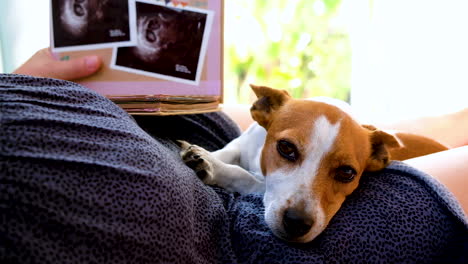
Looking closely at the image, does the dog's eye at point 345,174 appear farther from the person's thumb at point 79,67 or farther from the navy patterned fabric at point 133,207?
the person's thumb at point 79,67

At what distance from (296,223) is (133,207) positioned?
40cm

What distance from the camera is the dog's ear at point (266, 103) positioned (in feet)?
4.27

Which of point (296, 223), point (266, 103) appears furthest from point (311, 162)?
point (266, 103)

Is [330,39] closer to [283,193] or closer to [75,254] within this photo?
[283,193]

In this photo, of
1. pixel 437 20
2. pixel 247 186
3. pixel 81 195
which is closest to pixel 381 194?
pixel 247 186

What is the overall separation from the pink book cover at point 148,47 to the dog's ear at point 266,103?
0.62 feet

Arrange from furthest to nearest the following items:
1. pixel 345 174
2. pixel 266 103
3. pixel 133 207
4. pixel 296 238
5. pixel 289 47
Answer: pixel 289 47 < pixel 266 103 < pixel 345 174 < pixel 296 238 < pixel 133 207

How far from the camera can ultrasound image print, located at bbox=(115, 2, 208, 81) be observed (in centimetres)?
112

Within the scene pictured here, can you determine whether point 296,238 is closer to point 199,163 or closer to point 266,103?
point 199,163

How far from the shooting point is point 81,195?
65 centimetres

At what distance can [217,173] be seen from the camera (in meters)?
1.19

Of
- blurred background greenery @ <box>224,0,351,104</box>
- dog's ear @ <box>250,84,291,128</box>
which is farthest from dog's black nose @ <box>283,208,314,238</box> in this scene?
blurred background greenery @ <box>224,0,351,104</box>

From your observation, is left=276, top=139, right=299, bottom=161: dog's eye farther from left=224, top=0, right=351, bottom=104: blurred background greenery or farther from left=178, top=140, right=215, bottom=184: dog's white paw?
left=224, top=0, right=351, bottom=104: blurred background greenery

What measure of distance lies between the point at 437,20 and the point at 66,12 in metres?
2.60
